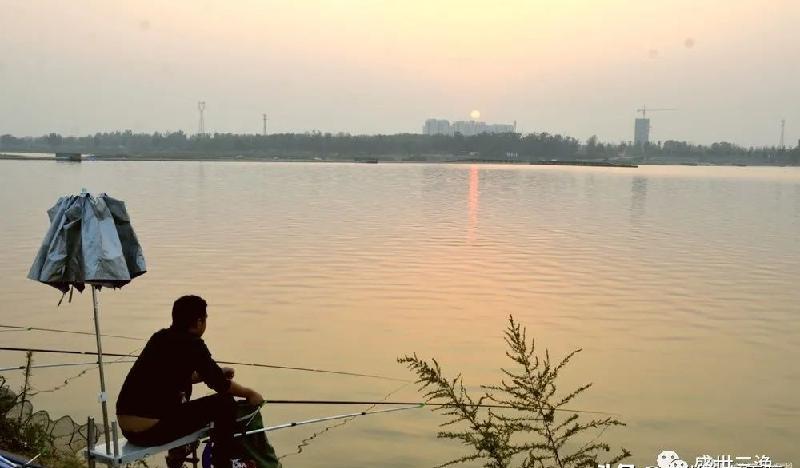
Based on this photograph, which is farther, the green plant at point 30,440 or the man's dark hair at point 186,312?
the green plant at point 30,440

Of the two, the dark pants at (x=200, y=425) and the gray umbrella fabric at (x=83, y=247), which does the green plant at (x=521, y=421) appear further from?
the gray umbrella fabric at (x=83, y=247)

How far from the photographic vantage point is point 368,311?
18.4m

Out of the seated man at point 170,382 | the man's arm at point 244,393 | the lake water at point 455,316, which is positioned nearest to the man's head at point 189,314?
the seated man at point 170,382

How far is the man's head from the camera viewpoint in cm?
629

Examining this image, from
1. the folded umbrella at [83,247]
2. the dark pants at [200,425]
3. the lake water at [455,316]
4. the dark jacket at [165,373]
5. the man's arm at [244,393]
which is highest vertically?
the folded umbrella at [83,247]

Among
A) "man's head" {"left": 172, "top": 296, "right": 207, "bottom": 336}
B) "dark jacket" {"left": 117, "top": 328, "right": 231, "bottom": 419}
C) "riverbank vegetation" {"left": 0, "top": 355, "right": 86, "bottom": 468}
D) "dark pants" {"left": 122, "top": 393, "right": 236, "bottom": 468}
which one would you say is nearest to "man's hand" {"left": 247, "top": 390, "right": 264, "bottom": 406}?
"dark pants" {"left": 122, "top": 393, "right": 236, "bottom": 468}

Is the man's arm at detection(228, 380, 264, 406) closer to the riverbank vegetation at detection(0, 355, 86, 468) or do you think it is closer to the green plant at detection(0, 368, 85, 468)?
the riverbank vegetation at detection(0, 355, 86, 468)

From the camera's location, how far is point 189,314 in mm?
6297

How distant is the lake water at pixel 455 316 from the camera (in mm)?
11438

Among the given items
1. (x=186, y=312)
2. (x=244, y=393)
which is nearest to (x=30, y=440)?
(x=244, y=393)

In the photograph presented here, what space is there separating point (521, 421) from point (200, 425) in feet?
20.1

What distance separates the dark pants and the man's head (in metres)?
0.60

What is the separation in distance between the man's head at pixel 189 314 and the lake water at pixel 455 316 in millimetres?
3911

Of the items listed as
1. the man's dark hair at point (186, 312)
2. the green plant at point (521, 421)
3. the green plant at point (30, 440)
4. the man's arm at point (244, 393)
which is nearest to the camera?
the green plant at point (521, 421)
